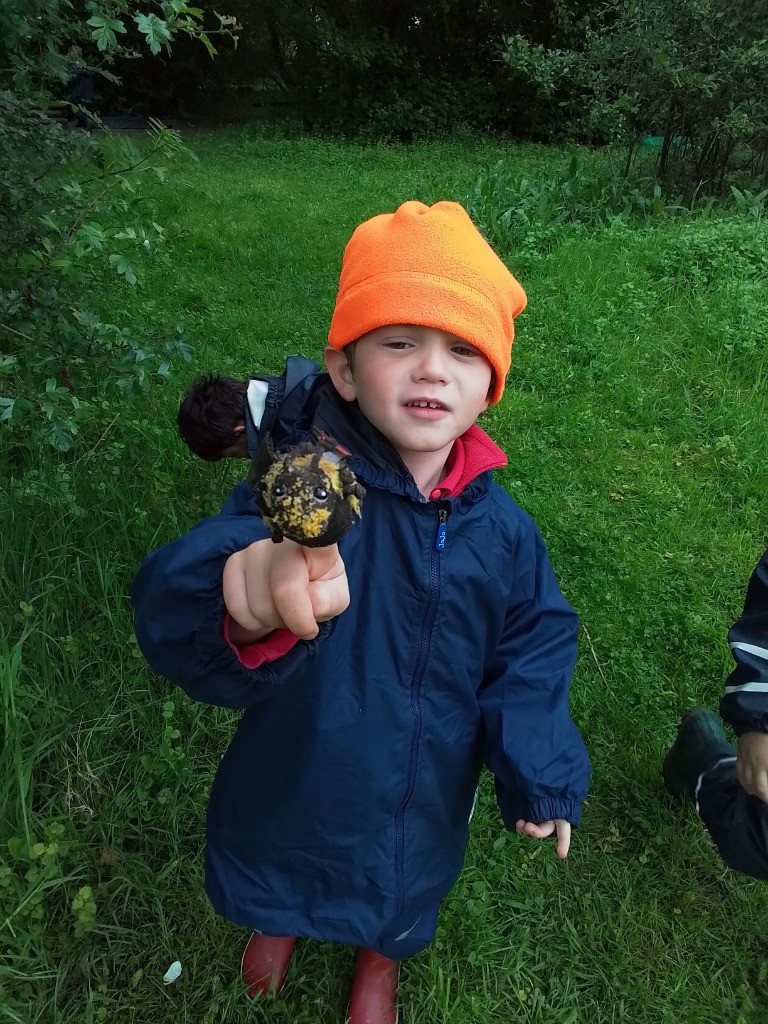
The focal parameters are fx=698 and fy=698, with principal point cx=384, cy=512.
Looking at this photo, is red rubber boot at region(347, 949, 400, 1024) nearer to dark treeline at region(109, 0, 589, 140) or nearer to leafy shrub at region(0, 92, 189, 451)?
leafy shrub at region(0, 92, 189, 451)

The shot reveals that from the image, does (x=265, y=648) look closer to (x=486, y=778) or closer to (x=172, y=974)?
(x=172, y=974)

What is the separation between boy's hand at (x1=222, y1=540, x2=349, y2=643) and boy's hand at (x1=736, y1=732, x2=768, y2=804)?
1.29 meters

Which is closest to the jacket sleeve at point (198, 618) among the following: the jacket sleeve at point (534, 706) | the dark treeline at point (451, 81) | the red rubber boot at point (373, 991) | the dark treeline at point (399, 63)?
the jacket sleeve at point (534, 706)

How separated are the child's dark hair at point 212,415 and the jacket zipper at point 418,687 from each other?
4.64 feet

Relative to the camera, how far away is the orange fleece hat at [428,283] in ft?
4.46

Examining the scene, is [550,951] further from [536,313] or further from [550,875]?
[536,313]

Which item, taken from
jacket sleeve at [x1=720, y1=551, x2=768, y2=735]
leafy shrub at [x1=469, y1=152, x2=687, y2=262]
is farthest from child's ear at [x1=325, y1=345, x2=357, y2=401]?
Result: leafy shrub at [x1=469, y1=152, x2=687, y2=262]

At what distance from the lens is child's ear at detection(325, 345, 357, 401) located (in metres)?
1.48

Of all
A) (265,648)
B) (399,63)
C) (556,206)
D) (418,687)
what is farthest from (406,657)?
→ (399,63)

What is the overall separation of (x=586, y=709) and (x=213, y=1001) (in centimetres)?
148

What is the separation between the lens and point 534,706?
1.56 meters

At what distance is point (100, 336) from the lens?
2.54 meters

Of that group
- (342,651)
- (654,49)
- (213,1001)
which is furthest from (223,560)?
(654,49)

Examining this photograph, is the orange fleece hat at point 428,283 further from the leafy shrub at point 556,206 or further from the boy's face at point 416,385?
the leafy shrub at point 556,206
